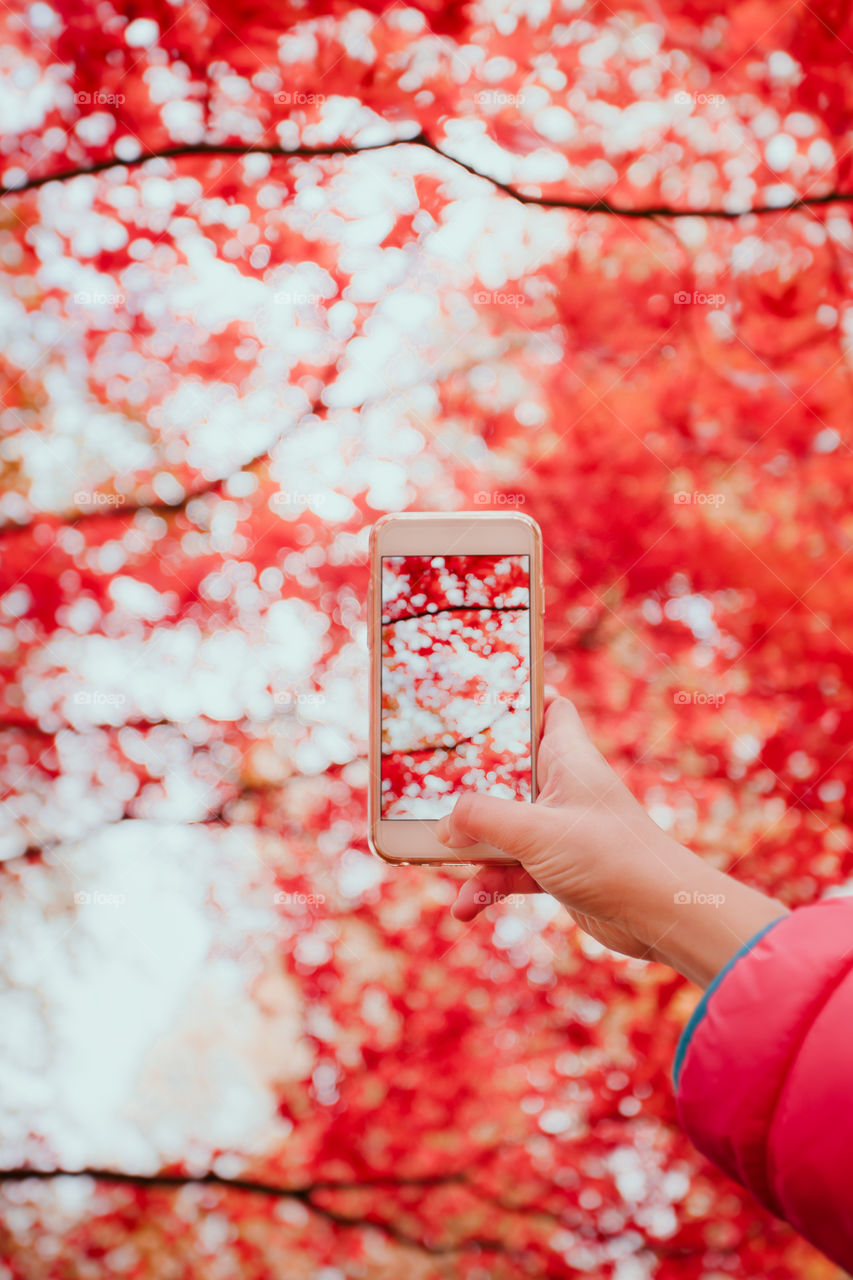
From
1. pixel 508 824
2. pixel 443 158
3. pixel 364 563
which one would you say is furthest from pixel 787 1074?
pixel 443 158

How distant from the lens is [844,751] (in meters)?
1.00

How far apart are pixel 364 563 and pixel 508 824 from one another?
0.41 meters

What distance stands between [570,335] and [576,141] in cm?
27

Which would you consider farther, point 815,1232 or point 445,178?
point 445,178

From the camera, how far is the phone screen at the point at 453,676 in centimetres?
83

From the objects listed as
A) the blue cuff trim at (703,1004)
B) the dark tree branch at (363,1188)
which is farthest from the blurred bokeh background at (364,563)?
the blue cuff trim at (703,1004)

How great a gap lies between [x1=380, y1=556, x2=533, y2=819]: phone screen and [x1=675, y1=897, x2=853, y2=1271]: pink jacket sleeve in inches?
13.5

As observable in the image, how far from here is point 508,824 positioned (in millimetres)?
739

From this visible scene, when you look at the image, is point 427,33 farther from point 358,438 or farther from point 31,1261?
point 31,1261

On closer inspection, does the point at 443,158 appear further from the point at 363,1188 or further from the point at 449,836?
the point at 363,1188

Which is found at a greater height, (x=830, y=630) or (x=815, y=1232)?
(x=830, y=630)

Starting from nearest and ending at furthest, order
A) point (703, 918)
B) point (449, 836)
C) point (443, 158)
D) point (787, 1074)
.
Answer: point (787, 1074), point (703, 918), point (449, 836), point (443, 158)

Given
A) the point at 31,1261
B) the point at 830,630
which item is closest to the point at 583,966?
the point at 830,630

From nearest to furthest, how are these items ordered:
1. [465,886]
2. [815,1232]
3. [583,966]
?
[815,1232] < [465,886] < [583,966]
